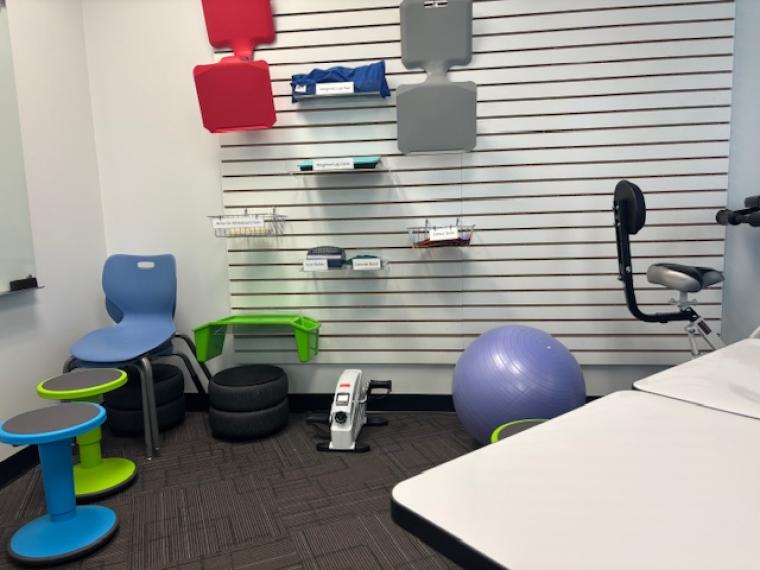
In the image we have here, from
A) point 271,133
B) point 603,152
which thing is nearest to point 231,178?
point 271,133

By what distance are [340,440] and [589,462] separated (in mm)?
2088

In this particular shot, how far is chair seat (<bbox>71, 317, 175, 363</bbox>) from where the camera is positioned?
2623mm

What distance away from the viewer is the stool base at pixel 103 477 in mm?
2354

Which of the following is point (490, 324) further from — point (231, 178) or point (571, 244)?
point (231, 178)

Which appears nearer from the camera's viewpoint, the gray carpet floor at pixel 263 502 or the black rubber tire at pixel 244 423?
the gray carpet floor at pixel 263 502

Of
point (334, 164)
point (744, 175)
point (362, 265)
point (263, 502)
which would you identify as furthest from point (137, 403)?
point (744, 175)

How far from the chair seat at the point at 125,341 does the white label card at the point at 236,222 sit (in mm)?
675

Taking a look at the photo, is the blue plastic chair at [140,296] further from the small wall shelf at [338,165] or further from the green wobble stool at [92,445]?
the small wall shelf at [338,165]

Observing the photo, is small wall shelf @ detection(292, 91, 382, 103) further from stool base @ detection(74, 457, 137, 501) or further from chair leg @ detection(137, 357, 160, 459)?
stool base @ detection(74, 457, 137, 501)

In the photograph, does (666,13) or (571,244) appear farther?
(571,244)

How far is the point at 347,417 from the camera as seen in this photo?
2.80m

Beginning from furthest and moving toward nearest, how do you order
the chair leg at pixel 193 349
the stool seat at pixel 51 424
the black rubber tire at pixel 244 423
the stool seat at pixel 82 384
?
the chair leg at pixel 193 349
the black rubber tire at pixel 244 423
the stool seat at pixel 82 384
the stool seat at pixel 51 424

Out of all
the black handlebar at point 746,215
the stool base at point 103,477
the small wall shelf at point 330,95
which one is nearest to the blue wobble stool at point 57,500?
the stool base at point 103,477

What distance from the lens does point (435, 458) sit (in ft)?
8.87
